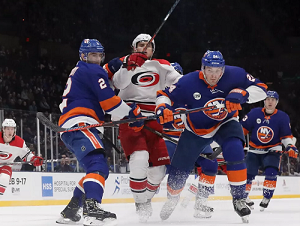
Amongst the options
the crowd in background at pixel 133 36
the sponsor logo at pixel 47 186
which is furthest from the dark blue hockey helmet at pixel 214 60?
the crowd in background at pixel 133 36

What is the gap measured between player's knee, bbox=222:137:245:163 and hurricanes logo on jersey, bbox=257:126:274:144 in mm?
2585

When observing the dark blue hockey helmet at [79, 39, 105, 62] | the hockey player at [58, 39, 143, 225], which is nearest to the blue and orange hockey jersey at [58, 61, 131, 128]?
the hockey player at [58, 39, 143, 225]

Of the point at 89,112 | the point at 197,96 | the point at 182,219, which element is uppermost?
the point at 197,96

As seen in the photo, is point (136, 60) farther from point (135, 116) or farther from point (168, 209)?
point (168, 209)

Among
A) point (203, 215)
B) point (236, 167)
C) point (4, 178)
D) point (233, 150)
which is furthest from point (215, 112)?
point (4, 178)

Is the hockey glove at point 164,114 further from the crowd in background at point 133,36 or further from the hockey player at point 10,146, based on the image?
the crowd in background at point 133,36

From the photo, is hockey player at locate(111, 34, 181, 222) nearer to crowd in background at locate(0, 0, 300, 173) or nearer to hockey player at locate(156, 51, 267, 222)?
hockey player at locate(156, 51, 267, 222)

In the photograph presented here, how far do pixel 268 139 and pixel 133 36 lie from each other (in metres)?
7.92

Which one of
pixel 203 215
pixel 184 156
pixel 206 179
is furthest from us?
pixel 206 179

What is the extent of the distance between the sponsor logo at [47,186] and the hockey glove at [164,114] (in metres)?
3.81

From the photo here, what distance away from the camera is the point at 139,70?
141 inches

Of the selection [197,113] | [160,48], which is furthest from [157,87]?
[160,48]

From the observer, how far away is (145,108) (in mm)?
3625

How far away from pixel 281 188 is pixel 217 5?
7262 millimetres
